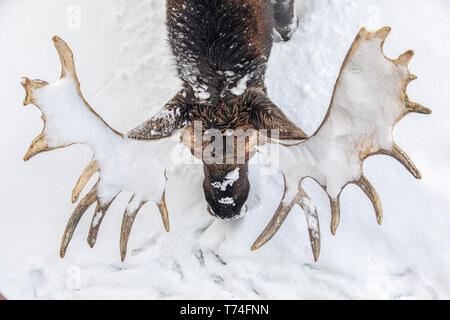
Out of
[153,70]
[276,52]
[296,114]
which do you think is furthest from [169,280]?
[276,52]

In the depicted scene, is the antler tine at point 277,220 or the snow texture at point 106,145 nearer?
the snow texture at point 106,145

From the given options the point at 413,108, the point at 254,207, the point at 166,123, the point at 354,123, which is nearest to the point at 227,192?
the point at 254,207

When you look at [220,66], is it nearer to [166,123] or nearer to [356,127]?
[166,123]

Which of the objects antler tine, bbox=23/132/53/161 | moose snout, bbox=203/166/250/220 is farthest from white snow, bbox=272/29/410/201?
antler tine, bbox=23/132/53/161

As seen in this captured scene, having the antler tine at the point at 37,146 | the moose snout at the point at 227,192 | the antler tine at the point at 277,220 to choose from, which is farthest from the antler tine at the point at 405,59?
the antler tine at the point at 37,146

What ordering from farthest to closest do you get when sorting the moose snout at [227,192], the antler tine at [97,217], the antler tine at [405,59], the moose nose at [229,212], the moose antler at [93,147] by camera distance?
the moose nose at [229,212] < the moose snout at [227,192] < the antler tine at [97,217] < the moose antler at [93,147] < the antler tine at [405,59]

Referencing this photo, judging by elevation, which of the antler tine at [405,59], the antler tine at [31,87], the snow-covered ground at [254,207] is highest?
the antler tine at [405,59]

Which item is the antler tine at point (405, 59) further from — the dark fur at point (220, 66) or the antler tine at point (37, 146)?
the antler tine at point (37, 146)

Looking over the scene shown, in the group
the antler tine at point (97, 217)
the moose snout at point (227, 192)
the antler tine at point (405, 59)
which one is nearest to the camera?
the antler tine at point (405, 59)

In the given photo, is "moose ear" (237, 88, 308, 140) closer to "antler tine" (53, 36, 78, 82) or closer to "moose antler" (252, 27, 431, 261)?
"moose antler" (252, 27, 431, 261)

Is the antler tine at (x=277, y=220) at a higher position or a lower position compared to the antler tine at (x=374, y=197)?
lower
